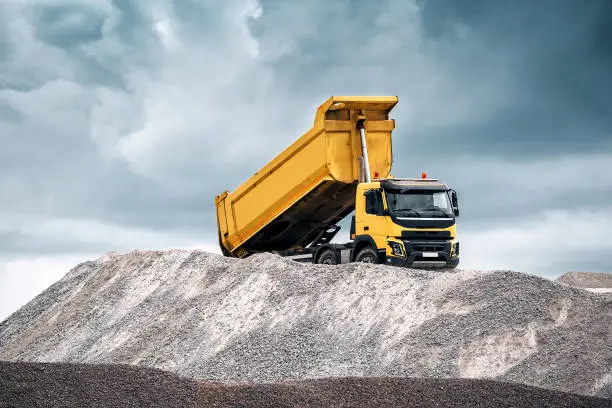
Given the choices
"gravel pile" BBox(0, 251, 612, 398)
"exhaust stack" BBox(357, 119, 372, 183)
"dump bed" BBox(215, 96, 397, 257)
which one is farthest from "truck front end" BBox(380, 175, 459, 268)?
"dump bed" BBox(215, 96, 397, 257)

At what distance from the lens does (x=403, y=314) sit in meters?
18.0

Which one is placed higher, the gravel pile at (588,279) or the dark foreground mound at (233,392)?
the gravel pile at (588,279)

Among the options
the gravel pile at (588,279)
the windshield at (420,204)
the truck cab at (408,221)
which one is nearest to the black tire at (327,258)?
the truck cab at (408,221)

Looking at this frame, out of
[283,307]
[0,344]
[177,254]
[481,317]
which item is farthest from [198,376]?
[0,344]

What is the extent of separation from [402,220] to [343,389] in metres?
9.41

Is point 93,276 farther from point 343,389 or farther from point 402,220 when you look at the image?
point 343,389

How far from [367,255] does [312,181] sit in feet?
8.38

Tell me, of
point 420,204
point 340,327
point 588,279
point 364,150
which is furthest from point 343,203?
point 588,279

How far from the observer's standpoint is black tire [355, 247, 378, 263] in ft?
70.6

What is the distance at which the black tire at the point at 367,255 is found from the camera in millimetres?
21513

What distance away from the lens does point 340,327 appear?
18109 millimetres

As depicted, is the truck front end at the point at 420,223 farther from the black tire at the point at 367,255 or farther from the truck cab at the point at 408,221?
the black tire at the point at 367,255

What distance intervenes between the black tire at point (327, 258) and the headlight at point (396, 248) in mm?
2363

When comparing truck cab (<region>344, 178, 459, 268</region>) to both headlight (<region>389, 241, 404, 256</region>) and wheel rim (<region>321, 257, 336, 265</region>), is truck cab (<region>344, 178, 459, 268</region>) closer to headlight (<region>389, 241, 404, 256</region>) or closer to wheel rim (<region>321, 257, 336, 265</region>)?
headlight (<region>389, 241, 404, 256</region>)
